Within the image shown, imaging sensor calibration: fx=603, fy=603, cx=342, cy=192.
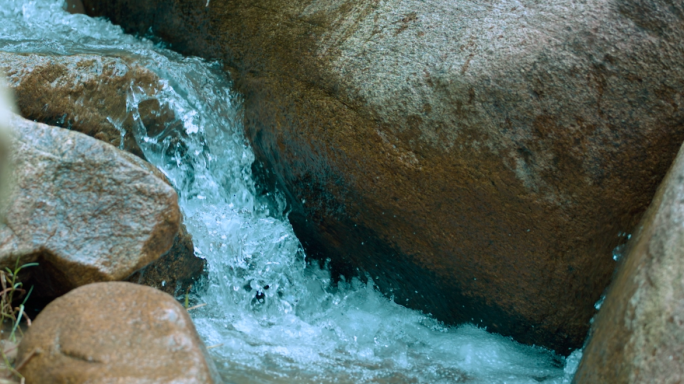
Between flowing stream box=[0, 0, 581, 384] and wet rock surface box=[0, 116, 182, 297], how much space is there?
1.85 feet

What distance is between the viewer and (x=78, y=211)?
7.66 ft

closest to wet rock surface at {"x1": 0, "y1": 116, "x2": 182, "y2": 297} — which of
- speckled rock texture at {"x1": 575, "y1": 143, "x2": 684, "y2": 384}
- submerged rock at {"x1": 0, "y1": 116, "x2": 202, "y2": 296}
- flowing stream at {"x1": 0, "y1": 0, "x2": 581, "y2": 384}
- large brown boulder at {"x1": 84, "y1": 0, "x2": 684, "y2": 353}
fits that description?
submerged rock at {"x1": 0, "y1": 116, "x2": 202, "y2": 296}

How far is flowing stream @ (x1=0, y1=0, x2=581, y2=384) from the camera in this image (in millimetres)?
2795

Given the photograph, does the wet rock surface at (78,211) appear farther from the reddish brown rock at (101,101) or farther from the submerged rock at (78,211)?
the reddish brown rock at (101,101)

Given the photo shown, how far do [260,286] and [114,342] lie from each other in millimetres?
1550

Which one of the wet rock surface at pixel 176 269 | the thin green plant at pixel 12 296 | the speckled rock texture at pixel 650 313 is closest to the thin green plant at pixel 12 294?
the thin green plant at pixel 12 296

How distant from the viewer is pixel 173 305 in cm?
202

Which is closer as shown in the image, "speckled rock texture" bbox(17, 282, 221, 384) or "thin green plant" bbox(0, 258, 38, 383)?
"speckled rock texture" bbox(17, 282, 221, 384)

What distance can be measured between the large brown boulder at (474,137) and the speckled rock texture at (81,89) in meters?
0.66

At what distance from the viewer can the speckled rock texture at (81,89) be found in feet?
9.38

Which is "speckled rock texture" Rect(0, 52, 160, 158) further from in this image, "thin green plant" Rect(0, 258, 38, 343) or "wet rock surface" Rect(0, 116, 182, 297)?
"thin green plant" Rect(0, 258, 38, 343)

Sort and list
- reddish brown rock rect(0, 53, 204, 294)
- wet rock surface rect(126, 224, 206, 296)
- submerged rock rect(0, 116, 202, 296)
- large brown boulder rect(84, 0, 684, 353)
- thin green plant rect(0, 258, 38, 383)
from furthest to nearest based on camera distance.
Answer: reddish brown rock rect(0, 53, 204, 294) → wet rock surface rect(126, 224, 206, 296) → large brown boulder rect(84, 0, 684, 353) → submerged rock rect(0, 116, 202, 296) → thin green plant rect(0, 258, 38, 383)

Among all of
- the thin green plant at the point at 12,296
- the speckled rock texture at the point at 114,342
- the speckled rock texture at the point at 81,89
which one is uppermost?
the speckled rock texture at the point at 81,89

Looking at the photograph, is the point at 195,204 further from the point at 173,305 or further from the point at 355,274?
the point at 173,305
